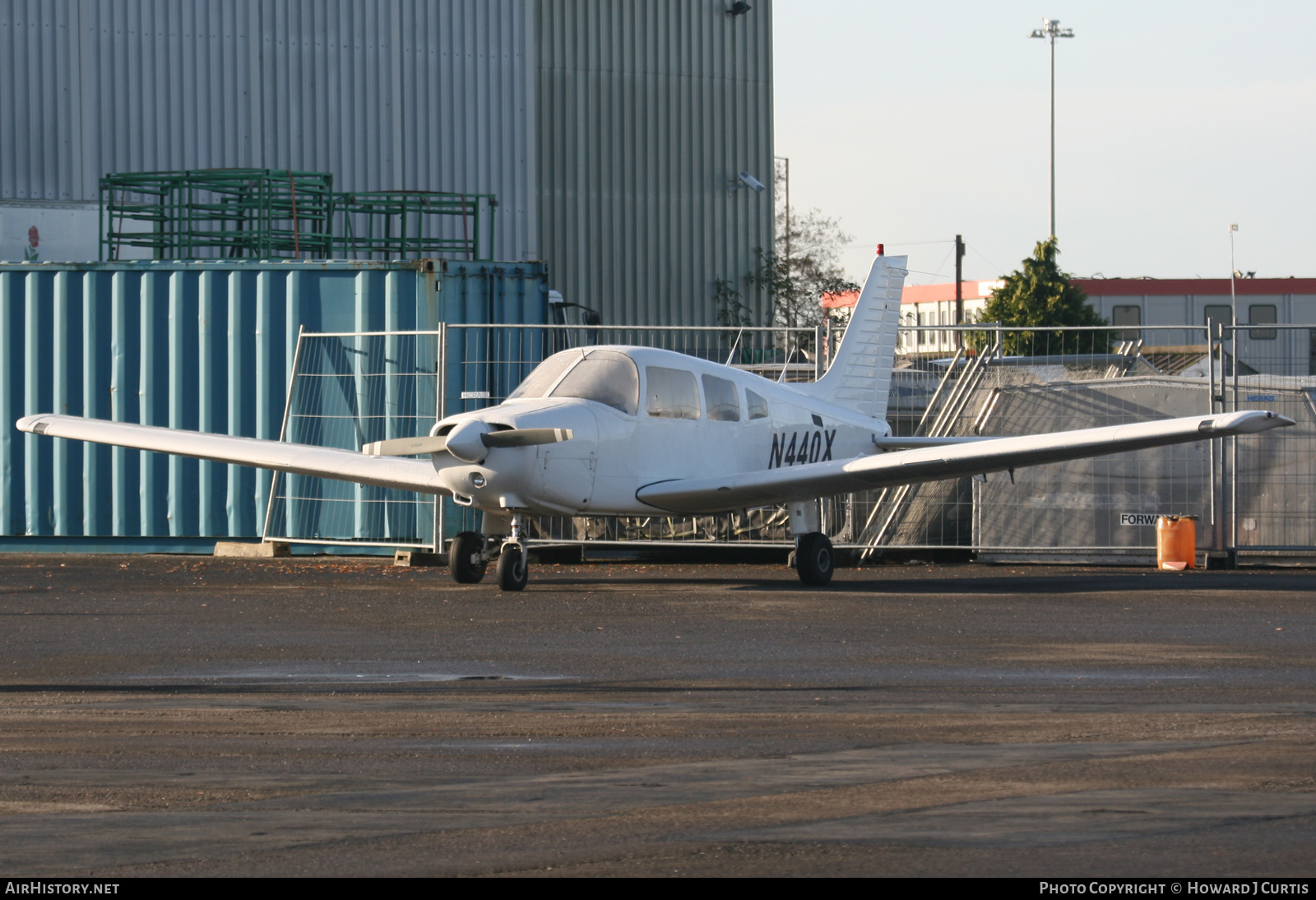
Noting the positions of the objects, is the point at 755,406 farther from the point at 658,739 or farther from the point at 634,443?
the point at 658,739

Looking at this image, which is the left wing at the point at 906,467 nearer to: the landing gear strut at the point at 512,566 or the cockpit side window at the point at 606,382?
the cockpit side window at the point at 606,382

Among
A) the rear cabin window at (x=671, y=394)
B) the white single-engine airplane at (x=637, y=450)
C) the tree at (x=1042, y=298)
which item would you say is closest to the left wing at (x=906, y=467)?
the white single-engine airplane at (x=637, y=450)

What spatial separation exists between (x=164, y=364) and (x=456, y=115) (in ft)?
→ 40.2

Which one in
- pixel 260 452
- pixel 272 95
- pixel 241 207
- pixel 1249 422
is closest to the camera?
pixel 1249 422

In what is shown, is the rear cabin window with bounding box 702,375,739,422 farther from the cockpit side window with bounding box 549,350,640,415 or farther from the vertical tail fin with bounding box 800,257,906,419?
the vertical tail fin with bounding box 800,257,906,419

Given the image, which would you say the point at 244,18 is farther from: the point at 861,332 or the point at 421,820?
the point at 421,820

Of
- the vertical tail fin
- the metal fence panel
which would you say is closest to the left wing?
the vertical tail fin

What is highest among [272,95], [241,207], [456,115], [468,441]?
[272,95]

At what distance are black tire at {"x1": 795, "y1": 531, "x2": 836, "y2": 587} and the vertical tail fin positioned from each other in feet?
9.29

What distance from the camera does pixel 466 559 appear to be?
14.0 meters

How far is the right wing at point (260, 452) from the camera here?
567 inches

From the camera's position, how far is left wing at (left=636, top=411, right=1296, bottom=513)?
12508 millimetres

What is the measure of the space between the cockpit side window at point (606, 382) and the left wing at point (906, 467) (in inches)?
32.1

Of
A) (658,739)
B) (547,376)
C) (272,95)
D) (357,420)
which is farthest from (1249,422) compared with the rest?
(272,95)
